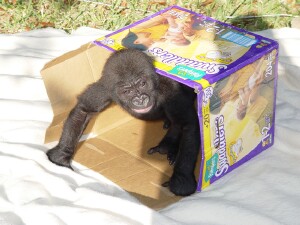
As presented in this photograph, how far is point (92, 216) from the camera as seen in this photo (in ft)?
10.9

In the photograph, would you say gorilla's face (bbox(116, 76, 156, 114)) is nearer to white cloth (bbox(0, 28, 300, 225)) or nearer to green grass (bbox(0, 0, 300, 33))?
white cloth (bbox(0, 28, 300, 225))

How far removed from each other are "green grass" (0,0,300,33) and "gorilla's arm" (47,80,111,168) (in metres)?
1.47

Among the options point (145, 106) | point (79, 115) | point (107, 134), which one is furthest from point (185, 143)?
point (107, 134)

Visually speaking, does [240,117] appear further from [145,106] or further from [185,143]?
[145,106]

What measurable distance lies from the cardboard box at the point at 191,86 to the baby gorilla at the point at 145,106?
0.30 ft

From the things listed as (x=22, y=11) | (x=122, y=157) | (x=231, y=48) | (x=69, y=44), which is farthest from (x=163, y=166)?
(x=22, y=11)

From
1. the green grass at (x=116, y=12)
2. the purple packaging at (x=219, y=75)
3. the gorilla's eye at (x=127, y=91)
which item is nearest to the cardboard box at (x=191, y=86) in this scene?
the purple packaging at (x=219, y=75)

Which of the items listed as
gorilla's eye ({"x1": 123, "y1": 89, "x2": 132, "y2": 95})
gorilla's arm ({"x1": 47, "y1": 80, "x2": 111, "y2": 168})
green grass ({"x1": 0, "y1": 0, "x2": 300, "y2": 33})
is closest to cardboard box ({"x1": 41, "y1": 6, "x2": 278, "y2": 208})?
gorilla's arm ({"x1": 47, "y1": 80, "x2": 111, "y2": 168})

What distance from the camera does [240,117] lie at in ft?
11.8

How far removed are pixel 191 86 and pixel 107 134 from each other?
3.87 ft

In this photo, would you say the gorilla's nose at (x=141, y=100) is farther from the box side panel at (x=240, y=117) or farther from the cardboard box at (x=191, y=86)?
the box side panel at (x=240, y=117)

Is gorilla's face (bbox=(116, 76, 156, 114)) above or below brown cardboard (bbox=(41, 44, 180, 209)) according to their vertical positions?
above

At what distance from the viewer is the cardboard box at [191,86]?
3.43 m

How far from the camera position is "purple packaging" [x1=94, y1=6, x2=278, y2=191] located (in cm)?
338
